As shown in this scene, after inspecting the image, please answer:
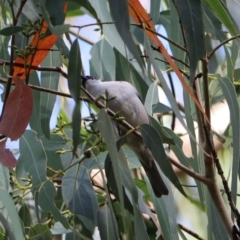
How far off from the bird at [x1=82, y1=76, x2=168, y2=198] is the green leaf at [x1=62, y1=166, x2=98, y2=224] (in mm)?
327

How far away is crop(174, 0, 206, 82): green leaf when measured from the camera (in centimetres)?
96

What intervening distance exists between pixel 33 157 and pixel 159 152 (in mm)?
343

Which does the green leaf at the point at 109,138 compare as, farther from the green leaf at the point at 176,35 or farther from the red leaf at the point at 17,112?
the green leaf at the point at 176,35

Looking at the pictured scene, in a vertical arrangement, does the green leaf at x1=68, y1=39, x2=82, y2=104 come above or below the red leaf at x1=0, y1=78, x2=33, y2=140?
above

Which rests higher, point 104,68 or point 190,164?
point 104,68

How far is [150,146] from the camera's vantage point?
42.4 inches

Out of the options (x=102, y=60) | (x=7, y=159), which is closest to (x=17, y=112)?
(x=7, y=159)

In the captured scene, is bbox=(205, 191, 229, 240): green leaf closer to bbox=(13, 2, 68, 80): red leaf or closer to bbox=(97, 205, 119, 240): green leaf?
bbox=(97, 205, 119, 240): green leaf

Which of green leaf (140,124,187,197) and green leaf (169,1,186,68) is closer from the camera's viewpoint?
green leaf (140,124,187,197)

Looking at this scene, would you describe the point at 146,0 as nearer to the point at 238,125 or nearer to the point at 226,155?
the point at 226,155

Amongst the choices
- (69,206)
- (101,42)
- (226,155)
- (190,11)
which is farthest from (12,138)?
(226,155)

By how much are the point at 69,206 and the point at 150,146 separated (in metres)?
0.24

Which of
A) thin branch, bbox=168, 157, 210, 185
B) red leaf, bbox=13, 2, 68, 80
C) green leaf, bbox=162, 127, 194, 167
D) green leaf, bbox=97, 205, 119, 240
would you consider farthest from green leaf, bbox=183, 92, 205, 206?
red leaf, bbox=13, 2, 68, 80

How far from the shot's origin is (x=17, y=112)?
1074 millimetres
